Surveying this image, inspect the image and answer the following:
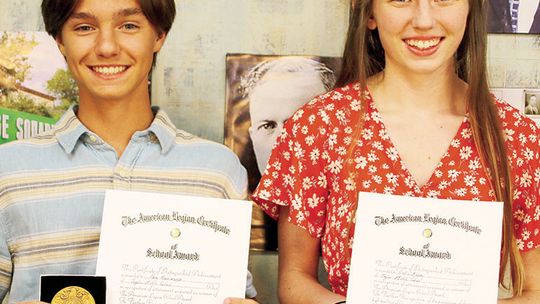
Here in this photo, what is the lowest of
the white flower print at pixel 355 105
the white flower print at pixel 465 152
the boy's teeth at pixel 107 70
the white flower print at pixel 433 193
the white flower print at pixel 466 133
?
the white flower print at pixel 433 193

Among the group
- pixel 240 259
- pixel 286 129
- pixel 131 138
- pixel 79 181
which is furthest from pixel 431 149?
pixel 79 181

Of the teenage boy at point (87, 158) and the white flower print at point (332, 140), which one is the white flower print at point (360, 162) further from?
the teenage boy at point (87, 158)

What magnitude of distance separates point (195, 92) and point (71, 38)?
52 cm

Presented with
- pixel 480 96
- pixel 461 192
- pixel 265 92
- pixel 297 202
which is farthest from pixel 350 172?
pixel 265 92

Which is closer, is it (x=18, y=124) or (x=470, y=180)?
(x=470, y=180)

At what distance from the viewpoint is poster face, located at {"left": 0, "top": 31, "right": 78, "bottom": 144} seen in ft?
6.64

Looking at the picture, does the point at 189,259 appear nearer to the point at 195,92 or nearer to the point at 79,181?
the point at 79,181

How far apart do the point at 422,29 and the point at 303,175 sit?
1.43ft

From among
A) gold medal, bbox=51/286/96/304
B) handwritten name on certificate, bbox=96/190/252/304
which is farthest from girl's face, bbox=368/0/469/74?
gold medal, bbox=51/286/96/304

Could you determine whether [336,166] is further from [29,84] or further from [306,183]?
[29,84]

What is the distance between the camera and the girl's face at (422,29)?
1.58 meters

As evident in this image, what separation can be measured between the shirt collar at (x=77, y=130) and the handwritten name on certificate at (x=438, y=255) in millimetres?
567

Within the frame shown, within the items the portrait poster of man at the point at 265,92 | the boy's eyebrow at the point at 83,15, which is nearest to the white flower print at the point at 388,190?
the portrait poster of man at the point at 265,92

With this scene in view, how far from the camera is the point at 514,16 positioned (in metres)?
2.03
